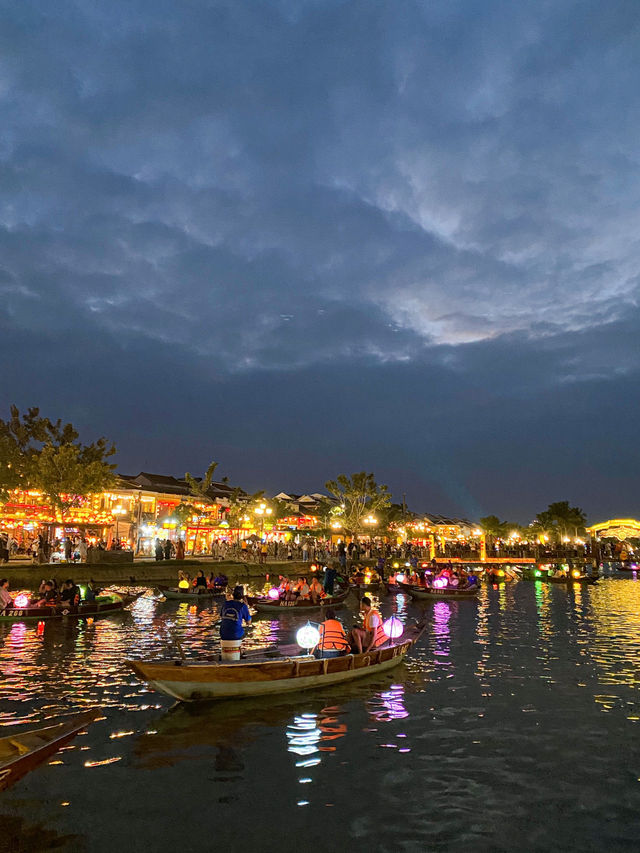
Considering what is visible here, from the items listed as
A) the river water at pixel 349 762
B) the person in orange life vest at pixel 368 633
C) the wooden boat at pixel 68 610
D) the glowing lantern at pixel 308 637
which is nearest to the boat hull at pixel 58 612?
the wooden boat at pixel 68 610

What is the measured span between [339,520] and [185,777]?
72281 mm

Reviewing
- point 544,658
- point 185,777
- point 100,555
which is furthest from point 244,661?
point 100,555

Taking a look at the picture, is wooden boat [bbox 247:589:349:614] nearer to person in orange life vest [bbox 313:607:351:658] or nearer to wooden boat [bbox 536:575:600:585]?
person in orange life vest [bbox 313:607:351:658]

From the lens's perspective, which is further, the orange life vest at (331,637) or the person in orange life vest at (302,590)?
the person in orange life vest at (302,590)

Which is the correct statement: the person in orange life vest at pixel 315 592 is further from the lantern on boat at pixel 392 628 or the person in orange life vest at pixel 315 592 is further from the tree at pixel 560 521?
the tree at pixel 560 521

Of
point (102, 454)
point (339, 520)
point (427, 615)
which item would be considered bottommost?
point (427, 615)

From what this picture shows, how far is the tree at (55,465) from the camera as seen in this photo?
47.6m

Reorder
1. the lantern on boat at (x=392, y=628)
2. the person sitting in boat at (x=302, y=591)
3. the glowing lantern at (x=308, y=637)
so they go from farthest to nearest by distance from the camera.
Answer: the person sitting in boat at (x=302, y=591)
the lantern on boat at (x=392, y=628)
the glowing lantern at (x=308, y=637)

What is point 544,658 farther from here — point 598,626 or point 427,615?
point 427,615

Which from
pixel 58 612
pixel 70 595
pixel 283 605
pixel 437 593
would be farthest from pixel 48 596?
pixel 437 593

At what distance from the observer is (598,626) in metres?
27.5

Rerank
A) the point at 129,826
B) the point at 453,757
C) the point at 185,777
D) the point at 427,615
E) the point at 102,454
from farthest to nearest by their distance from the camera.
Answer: the point at 102,454 → the point at 427,615 → the point at 453,757 → the point at 185,777 → the point at 129,826

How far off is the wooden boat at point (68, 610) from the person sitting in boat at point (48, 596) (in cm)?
27

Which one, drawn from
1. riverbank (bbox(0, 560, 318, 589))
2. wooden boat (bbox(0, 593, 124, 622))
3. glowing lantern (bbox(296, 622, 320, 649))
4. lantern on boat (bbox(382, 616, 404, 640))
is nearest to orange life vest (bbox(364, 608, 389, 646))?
lantern on boat (bbox(382, 616, 404, 640))
